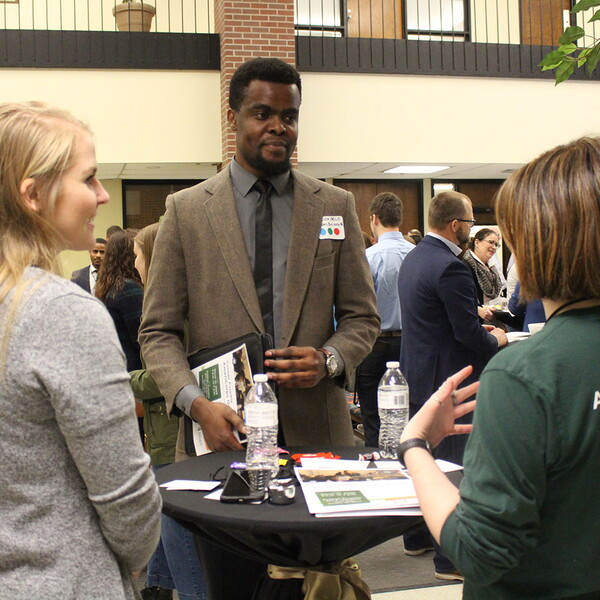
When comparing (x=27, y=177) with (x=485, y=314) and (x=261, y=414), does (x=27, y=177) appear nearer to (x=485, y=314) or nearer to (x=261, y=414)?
(x=261, y=414)

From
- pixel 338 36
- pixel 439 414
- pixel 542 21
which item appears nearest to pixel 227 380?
pixel 439 414

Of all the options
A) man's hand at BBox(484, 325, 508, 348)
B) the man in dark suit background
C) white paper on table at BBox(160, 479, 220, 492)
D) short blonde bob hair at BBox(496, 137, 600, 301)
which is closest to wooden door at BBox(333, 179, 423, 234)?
the man in dark suit background

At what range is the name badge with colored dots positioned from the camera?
2449 millimetres

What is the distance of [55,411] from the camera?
1181mm

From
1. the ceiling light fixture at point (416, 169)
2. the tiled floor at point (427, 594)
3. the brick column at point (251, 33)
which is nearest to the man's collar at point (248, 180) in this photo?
the tiled floor at point (427, 594)

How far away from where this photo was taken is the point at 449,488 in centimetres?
135

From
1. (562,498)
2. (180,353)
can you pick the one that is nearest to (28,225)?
(562,498)

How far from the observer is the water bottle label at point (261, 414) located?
1.95 meters

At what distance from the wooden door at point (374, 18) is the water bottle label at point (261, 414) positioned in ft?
32.6

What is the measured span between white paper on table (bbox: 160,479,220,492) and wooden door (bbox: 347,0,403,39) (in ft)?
32.9

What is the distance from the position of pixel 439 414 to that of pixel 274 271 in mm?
967

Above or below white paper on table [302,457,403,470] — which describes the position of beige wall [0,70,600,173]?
above

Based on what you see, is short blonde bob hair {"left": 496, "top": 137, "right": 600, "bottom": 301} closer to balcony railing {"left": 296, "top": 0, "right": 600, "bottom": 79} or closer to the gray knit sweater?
the gray knit sweater

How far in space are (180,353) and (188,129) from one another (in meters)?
7.41
